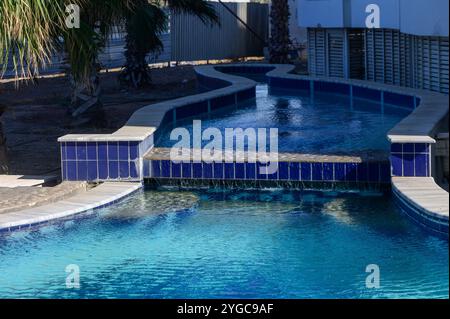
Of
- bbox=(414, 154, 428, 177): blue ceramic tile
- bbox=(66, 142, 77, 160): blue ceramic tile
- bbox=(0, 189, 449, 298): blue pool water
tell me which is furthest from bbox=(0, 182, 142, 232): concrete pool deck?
bbox=(414, 154, 428, 177): blue ceramic tile

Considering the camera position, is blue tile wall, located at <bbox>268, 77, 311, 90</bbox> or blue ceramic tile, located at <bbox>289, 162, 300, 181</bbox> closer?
blue ceramic tile, located at <bbox>289, 162, 300, 181</bbox>

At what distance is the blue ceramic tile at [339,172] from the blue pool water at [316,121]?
0.76m

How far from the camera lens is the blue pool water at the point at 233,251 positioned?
7.57 metres

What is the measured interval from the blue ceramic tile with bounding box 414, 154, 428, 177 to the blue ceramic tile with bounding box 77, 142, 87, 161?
3626mm

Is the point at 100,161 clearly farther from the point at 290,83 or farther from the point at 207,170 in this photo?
the point at 290,83

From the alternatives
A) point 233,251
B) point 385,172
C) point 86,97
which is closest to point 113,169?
point 385,172

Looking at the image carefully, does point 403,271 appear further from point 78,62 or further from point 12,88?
point 12,88

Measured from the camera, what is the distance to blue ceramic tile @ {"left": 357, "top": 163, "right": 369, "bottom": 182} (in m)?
10.9

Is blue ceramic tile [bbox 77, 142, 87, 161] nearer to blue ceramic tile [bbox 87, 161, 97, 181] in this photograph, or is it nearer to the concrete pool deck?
→ blue ceramic tile [bbox 87, 161, 97, 181]

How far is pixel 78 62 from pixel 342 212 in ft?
11.9

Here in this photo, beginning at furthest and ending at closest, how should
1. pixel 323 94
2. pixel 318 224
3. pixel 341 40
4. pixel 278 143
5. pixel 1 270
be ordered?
pixel 341 40, pixel 323 94, pixel 278 143, pixel 318 224, pixel 1 270

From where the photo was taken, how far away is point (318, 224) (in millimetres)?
9422

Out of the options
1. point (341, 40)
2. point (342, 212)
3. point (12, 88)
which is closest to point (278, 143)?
point (342, 212)

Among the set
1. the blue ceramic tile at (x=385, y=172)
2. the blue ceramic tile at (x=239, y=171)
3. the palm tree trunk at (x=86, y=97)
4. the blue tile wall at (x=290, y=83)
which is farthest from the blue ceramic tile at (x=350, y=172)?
the blue tile wall at (x=290, y=83)
